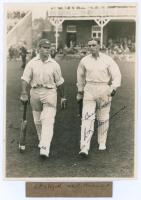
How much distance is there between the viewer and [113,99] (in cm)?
984

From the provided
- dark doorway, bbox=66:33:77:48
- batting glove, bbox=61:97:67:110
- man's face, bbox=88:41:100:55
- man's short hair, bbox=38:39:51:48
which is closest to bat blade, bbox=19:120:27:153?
batting glove, bbox=61:97:67:110

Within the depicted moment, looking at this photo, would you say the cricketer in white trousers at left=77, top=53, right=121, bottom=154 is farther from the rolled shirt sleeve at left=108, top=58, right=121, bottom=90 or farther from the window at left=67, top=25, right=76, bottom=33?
the window at left=67, top=25, right=76, bottom=33

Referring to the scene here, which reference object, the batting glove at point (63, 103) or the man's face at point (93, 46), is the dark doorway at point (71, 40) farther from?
the batting glove at point (63, 103)

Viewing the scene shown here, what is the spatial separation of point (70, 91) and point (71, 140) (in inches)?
29.2

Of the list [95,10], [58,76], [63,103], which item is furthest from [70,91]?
[95,10]

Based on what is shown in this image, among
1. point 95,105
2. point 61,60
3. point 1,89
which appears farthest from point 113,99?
point 1,89

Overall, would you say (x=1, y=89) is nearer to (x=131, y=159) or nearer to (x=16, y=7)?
(x=16, y=7)

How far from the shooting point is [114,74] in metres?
9.44

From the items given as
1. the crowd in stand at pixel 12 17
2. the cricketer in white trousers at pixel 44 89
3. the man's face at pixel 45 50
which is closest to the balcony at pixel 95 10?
the crowd in stand at pixel 12 17

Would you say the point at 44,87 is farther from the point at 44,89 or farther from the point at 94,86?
the point at 94,86

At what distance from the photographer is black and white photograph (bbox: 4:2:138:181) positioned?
952cm

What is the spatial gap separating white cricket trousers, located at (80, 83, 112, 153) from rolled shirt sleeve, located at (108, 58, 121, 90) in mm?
155

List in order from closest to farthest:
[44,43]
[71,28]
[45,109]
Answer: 1. [44,43]
2. [45,109]
3. [71,28]

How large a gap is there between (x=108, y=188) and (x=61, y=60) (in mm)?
2055
